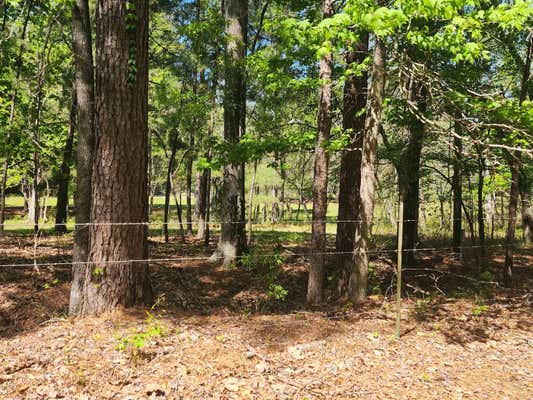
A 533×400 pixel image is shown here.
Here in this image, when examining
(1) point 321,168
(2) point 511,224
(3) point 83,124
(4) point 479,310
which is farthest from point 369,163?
(3) point 83,124

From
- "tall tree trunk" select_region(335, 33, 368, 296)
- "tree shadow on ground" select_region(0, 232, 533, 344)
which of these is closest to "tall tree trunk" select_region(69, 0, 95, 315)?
"tree shadow on ground" select_region(0, 232, 533, 344)

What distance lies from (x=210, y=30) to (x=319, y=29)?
6371mm

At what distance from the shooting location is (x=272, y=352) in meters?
4.29

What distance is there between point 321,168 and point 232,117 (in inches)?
183

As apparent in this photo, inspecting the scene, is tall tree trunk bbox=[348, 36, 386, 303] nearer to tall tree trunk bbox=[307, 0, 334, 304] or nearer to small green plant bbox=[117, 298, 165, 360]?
tall tree trunk bbox=[307, 0, 334, 304]

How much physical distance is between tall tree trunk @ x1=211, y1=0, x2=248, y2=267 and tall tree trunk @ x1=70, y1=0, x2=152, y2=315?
5.29m

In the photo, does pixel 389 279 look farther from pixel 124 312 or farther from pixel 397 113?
pixel 124 312

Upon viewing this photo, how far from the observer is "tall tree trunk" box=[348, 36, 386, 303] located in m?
6.07

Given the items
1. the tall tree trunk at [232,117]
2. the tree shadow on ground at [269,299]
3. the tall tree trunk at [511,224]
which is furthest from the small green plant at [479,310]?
the tall tree trunk at [232,117]

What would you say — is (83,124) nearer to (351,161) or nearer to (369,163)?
(369,163)

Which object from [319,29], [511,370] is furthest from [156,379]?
[319,29]

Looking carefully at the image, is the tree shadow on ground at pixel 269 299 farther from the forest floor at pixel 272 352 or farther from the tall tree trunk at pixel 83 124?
the tall tree trunk at pixel 83 124

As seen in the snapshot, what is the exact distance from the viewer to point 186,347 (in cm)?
415

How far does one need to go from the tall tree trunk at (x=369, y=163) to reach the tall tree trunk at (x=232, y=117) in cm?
453
